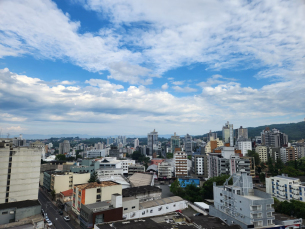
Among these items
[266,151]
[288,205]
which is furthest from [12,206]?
[266,151]

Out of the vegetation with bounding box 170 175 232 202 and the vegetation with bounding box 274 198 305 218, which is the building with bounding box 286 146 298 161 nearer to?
the vegetation with bounding box 170 175 232 202

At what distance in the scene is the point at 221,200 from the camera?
2200cm

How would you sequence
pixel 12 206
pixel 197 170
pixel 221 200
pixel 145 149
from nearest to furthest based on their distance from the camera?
pixel 12 206
pixel 221 200
pixel 197 170
pixel 145 149

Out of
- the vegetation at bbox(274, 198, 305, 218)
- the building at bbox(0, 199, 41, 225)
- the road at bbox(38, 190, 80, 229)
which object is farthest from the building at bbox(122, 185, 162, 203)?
the vegetation at bbox(274, 198, 305, 218)

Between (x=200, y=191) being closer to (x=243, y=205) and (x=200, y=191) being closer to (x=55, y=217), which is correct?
(x=243, y=205)

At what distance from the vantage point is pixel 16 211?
19.5 m

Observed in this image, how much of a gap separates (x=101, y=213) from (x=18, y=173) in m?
12.3

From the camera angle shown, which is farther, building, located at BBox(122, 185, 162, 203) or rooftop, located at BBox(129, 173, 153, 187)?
rooftop, located at BBox(129, 173, 153, 187)

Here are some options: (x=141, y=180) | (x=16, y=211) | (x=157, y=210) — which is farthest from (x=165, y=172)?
(x=16, y=211)

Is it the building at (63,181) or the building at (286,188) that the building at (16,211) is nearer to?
the building at (63,181)

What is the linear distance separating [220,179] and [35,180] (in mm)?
25800

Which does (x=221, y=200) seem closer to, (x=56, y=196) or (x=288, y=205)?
(x=288, y=205)

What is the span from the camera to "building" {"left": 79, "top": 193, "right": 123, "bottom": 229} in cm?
1845

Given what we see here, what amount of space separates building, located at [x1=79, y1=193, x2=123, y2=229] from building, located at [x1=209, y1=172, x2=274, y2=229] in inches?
434
